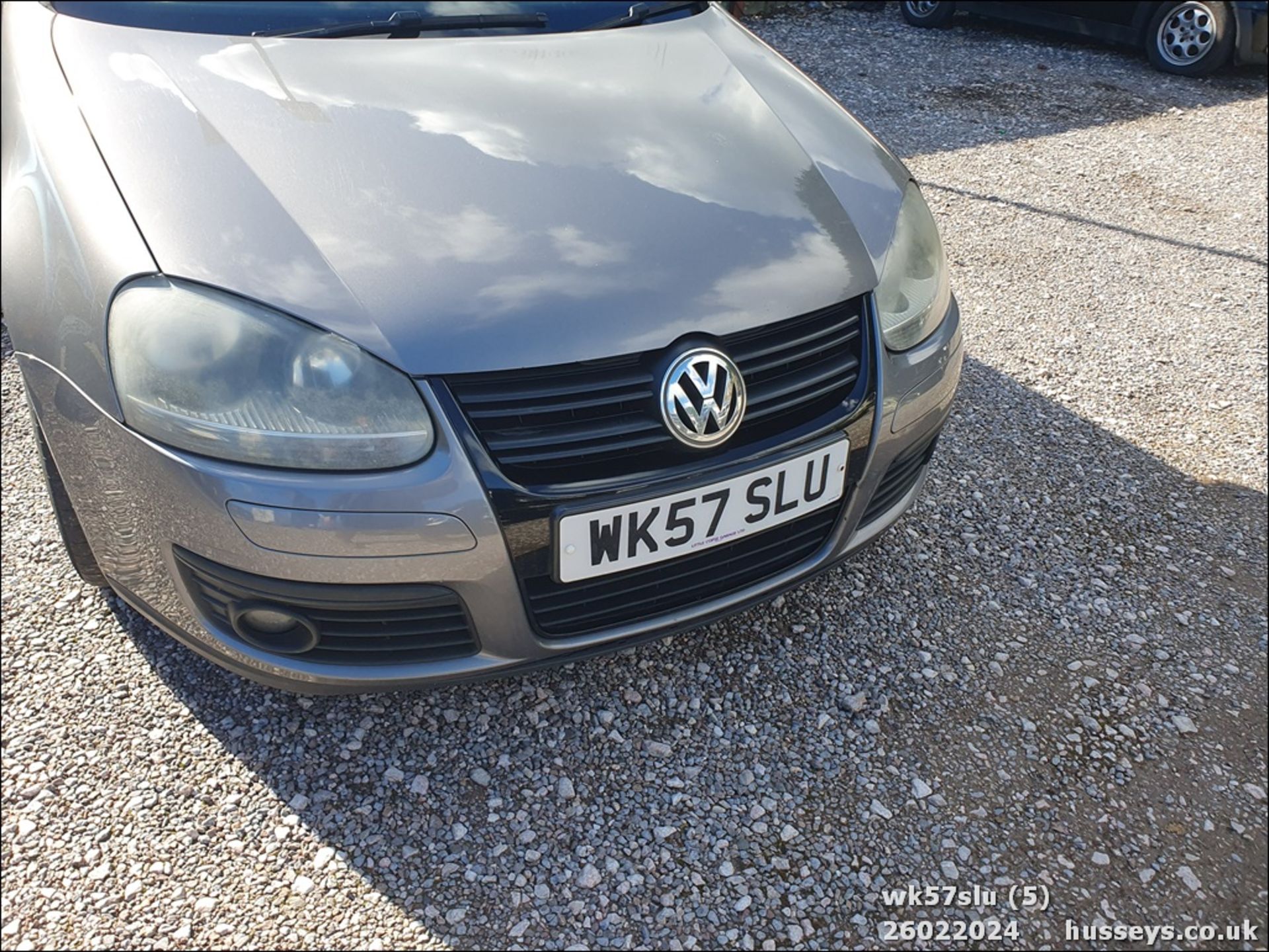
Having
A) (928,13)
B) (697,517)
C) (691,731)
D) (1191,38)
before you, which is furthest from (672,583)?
(928,13)

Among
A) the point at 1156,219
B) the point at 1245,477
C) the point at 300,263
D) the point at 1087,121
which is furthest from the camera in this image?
the point at 1087,121

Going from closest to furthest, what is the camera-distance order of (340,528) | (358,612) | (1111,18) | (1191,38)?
(340,528) < (358,612) < (1191,38) < (1111,18)

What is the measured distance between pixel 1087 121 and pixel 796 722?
5.18m

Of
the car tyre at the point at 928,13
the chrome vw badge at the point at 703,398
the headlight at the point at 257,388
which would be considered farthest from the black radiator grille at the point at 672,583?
the car tyre at the point at 928,13

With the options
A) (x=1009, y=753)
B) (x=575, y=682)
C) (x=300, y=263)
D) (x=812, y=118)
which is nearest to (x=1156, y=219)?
(x=812, y=118)

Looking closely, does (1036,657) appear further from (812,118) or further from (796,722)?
(812,118)

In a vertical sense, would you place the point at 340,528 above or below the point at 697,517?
above

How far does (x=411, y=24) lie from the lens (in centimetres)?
227

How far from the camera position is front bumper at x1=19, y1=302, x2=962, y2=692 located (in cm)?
159

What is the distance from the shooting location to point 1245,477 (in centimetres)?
301

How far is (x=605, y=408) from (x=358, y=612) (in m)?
0.53

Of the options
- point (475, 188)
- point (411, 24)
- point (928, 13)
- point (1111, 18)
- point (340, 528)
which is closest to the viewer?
point (340, 528)

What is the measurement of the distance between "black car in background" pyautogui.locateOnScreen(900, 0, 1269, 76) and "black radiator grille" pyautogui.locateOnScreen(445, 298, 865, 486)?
259 inches

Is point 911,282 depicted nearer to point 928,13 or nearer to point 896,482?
point 896,482
